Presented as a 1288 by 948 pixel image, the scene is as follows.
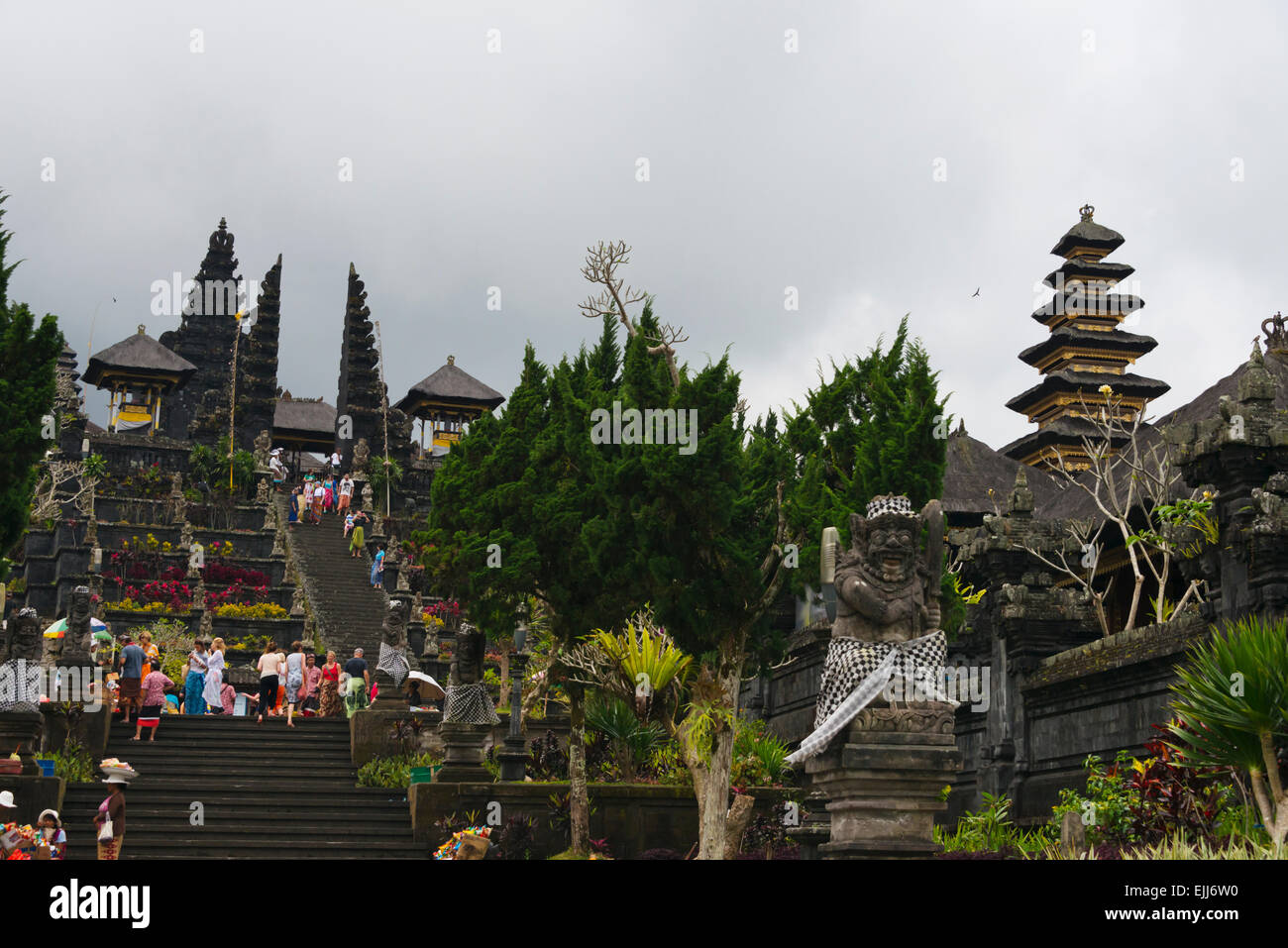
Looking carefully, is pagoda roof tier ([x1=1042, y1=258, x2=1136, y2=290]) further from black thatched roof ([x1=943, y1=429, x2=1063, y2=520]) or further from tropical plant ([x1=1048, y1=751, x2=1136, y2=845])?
tropical plant ([x1=1048, y1=751, x2=1136, y2=845])

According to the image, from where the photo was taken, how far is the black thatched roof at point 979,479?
29203 mm

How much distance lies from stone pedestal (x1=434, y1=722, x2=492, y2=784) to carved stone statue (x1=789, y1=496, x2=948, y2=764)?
7.98 metres

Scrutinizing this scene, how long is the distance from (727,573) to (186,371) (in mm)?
45922

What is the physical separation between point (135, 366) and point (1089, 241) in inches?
1429

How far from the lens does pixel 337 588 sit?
41.0m

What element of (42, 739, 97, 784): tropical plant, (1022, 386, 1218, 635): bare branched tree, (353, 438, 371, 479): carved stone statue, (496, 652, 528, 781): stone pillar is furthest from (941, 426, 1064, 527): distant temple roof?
(353, 438, 371, 479): carved stone statue

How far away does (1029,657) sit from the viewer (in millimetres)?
17797

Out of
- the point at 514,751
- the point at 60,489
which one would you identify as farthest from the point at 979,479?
the point at 60,489

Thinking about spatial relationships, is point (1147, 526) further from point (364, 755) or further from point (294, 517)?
point (294, 517)

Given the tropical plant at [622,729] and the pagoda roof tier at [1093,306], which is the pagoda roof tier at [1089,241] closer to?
the pagoda roof tier at [1093,306]

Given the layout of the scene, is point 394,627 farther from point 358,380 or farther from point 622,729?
point 358,380

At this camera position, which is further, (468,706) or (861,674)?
(468,706)

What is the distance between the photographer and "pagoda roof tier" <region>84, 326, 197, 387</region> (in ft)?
190
